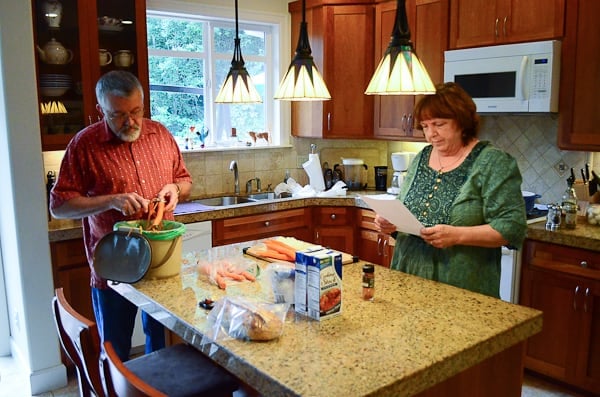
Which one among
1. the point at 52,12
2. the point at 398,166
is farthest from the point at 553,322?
the point at 52,12

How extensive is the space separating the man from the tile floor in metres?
0.91

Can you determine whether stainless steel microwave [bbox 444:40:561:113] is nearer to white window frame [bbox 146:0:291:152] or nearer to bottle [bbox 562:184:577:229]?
bottle [bbox 562:184:577:229]

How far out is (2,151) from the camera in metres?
2.86

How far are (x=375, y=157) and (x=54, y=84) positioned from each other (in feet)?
8.25

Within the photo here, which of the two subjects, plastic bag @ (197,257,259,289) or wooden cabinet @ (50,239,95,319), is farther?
wooden cabinet @ (50,239,95,319)

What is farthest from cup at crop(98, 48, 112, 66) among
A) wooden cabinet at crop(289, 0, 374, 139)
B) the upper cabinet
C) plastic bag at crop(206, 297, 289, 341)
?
plastic bag at crop(206, 297, 289, 341)

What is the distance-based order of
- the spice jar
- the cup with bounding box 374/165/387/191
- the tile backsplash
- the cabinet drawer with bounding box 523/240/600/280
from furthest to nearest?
1. the cup with bounding box 374/165/387/191
2. the tile backsplash
3. the cabinet drawer with bounding box 523/240/600/280
4. the spice jar

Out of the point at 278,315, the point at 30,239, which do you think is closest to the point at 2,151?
the point at 30,239

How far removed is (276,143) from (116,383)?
343 cm

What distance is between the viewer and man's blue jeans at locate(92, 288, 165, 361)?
224cm

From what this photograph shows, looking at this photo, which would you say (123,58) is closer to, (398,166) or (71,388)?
(71,388)

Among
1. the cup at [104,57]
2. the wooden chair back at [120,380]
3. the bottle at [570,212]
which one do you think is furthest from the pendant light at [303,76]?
the cup at [104,57]

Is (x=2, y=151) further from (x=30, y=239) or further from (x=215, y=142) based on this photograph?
(x=215, y=142)

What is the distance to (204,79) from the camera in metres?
4.14
